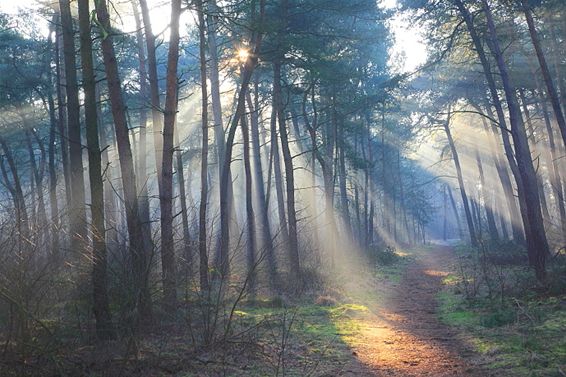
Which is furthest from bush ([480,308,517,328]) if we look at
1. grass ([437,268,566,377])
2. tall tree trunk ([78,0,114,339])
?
tall tree trunk ([78,0,114,339])

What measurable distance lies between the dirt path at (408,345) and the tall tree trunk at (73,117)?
5484 millimetres

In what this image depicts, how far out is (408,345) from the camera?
328 inches

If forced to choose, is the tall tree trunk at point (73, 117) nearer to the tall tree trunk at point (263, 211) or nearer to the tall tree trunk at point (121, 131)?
the tall tree trunk at point (121, 131)

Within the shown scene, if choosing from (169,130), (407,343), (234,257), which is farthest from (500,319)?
(169,130)

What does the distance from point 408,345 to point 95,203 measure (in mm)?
5520

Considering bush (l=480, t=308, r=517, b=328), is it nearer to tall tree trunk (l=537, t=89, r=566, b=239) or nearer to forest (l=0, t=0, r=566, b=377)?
forest (l=0, t=0, r=566, b=377)

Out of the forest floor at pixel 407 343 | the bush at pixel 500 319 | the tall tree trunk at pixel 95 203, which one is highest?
the tall tree trunk at pixel 95 203

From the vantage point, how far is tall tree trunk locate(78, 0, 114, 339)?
21.7 feet

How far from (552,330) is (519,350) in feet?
A: 3.54

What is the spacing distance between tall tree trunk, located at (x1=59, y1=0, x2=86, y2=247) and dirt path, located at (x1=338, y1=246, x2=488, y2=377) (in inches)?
216

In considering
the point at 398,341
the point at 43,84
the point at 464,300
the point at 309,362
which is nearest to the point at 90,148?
the point at 309,362

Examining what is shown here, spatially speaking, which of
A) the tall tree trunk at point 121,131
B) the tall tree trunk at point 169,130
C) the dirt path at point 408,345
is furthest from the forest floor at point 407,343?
the tall tree trunk at point 169,130

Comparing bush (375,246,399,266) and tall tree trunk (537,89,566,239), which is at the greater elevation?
tall tree trunk (537,89,566,239)

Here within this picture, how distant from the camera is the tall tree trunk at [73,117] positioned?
31.7 ft
